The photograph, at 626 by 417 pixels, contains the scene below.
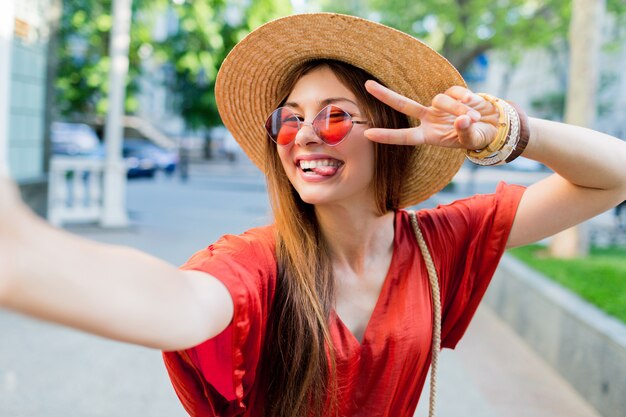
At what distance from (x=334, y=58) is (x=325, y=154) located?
28 centimetres

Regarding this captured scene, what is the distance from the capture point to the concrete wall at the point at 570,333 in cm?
411

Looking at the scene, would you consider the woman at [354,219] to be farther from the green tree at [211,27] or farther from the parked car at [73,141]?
the parked car at [73,141]

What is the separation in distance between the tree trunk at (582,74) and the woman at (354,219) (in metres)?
6.53

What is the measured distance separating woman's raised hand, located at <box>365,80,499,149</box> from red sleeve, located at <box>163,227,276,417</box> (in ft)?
1.36

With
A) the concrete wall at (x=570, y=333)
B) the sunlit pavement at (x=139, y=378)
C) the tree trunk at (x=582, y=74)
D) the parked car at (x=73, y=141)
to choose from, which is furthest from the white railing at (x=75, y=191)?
the parked car at (x=73, y=141)

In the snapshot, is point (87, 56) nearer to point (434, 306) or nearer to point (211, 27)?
point (211, 27)

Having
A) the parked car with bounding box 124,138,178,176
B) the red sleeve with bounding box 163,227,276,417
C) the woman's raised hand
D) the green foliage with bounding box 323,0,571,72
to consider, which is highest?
the green foliage with bounding box 323,0,571,72

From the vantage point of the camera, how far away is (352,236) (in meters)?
1.96

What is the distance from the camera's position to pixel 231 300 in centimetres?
136

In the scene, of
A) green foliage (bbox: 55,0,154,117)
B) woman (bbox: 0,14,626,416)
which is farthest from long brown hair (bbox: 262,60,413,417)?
green foliage (bbox: 55,0,154,117)

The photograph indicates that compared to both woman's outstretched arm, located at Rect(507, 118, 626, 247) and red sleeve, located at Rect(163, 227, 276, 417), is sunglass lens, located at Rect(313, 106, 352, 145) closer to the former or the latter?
red sleeve, located at Rect(163, 227, 276, 417)

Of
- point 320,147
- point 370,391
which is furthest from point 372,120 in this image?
point 370,391

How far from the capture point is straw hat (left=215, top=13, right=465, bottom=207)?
1.82 metres

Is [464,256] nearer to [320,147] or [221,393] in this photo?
[320,147]
